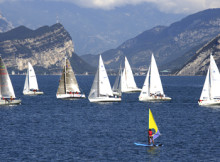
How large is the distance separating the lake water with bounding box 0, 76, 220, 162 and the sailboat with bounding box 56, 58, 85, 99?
1831cm

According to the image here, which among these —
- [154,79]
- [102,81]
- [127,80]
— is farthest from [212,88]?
[127,80]

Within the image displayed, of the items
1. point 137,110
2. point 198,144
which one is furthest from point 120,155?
point 137,110

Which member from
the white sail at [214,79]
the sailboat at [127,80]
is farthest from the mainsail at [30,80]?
the white sail at [214,79]

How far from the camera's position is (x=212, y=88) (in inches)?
4382

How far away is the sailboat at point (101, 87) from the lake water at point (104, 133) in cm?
539

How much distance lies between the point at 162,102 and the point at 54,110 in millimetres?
33550

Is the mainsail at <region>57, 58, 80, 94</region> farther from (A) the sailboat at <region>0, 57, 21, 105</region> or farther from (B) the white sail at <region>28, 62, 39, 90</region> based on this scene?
(B) the white sail at <region>28, 62, 39, 90</region>

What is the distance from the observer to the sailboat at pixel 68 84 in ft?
439

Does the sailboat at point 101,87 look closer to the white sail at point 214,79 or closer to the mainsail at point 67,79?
the mainsail at point 67,79

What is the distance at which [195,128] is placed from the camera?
81062mm

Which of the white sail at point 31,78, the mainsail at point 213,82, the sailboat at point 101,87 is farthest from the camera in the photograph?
the white sail at point 31,78

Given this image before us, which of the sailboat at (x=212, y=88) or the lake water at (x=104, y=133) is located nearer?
the lake water at (x=104, y=133)

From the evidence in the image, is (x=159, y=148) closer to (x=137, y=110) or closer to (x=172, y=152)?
(x=172, y=152)

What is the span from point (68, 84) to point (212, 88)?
136 ft
